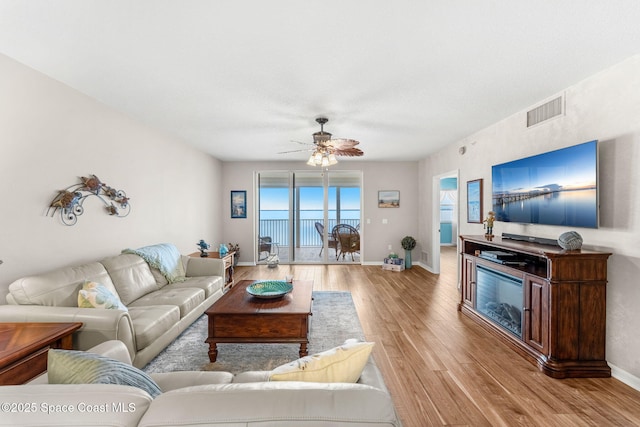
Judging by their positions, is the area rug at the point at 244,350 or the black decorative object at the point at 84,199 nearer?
the area rug at the point at 244,350

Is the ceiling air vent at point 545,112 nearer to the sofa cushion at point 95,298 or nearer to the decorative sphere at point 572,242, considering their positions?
the decorative sphere at point 572,242

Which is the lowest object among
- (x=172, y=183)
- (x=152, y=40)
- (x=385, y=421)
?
(x=385, y=421)

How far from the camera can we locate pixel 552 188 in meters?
2.74

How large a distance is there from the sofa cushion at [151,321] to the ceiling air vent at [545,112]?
4.17 meters

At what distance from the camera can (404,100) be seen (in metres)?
2.99

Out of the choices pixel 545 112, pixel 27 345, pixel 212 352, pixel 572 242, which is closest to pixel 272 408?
pixel 27 345

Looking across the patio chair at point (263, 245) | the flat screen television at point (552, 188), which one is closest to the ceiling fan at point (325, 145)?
the flat screen television at point (552, 188)

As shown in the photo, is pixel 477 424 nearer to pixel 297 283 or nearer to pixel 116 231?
pixel 297 283

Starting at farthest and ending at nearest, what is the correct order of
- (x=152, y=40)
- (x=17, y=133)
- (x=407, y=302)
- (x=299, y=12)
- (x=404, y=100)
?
(x=407, y=302), (x=404, y=100), (x=17, y=133), (x=152, y=40), (x=299, y=12)

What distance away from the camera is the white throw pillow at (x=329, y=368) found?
3.66 ft

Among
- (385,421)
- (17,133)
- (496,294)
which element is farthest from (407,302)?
(17,133)

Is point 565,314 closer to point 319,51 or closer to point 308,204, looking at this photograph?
point 319,51

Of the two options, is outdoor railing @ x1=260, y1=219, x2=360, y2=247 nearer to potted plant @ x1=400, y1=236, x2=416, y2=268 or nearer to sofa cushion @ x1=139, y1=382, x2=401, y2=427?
potted plant @ x1=400, y1=236, x2=416, y2=268

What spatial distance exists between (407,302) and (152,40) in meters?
4.02
